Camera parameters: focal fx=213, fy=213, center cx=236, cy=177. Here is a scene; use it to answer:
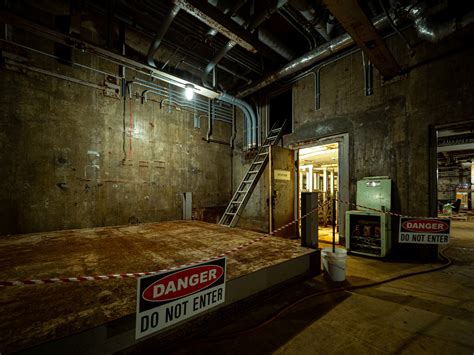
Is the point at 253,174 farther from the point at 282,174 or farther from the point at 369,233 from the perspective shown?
the point at 369,233

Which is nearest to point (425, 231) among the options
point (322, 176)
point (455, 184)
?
point (322, 176)

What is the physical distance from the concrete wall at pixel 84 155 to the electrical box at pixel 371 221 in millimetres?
4652

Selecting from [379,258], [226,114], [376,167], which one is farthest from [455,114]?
[226,114]

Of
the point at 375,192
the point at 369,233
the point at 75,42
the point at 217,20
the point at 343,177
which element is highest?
the point at 217,20

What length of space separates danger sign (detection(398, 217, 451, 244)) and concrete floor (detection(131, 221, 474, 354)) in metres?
0.57

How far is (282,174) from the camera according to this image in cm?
581

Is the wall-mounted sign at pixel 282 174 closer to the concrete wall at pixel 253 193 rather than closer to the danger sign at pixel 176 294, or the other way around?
the concrete wall at pixel 253 193

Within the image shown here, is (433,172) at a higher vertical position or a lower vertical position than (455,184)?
higher

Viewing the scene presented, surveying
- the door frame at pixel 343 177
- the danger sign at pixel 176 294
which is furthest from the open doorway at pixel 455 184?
the danger sign at pixel 176 294

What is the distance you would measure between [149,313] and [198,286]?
1.20 feet

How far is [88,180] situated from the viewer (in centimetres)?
510

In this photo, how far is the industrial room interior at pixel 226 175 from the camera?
1.89 metres

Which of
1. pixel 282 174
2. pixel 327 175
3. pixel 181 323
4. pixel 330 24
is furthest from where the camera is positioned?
pixel 327 175

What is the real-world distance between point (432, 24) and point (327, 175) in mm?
7116
